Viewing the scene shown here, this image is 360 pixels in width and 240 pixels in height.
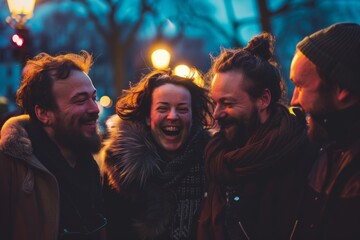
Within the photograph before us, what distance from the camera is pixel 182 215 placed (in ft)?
13.1

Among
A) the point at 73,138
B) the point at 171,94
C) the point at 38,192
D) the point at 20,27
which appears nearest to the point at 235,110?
the point at 171,94

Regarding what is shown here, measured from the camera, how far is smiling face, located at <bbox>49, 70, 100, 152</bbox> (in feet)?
12.5

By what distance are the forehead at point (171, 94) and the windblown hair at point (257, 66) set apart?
20.3 inches

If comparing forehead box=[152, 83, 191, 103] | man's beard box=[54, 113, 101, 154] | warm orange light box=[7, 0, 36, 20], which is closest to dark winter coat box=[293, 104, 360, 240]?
forehead box=[152, 83, 191, 103]

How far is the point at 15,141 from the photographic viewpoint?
335 cm

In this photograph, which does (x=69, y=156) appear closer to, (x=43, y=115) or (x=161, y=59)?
(x=43, y=115)

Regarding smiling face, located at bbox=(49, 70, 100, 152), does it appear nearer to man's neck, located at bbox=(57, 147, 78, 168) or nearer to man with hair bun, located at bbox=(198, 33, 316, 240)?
man's neck, located at bbox=(57, 147, 78, 168)

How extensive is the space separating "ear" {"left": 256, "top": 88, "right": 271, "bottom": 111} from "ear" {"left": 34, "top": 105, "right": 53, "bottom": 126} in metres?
1.58

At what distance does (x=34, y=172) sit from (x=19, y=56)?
547 centimetres

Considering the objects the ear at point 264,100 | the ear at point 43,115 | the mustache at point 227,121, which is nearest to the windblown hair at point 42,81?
the ear at point 43,115

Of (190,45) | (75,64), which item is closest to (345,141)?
(75,64)

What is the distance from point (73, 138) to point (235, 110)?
1267mm

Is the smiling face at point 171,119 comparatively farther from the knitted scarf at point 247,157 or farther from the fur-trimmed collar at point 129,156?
the knitted scarf at point 247,157

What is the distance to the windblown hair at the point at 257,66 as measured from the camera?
A: 3600mm
